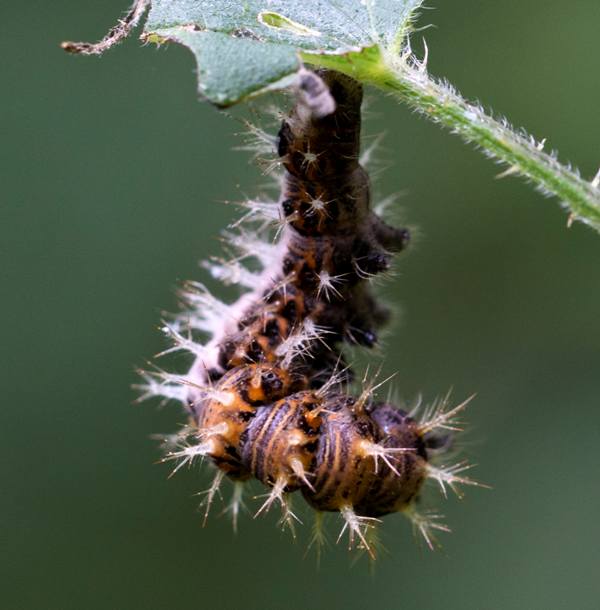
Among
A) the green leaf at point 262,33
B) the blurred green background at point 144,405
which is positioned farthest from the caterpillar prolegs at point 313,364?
the blurred green background at point 144,405

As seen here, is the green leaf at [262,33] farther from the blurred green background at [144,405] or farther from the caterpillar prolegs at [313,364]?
the blurred green background at [144,405]

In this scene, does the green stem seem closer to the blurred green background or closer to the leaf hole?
the leaf hole

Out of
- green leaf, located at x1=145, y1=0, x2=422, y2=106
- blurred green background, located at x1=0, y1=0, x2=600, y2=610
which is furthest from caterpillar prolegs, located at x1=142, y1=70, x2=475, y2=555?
blurred green background, located at x1=0, y1=0, x2=600, y2=610

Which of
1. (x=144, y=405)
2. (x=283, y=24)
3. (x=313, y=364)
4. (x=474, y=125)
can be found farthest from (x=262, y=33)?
(x=144, y=405)

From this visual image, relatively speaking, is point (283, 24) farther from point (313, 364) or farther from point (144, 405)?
point (144, 405)

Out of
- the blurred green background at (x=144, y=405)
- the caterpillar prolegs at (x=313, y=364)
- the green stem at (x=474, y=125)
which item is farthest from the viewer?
the blurred green background at (x=144, y=405)

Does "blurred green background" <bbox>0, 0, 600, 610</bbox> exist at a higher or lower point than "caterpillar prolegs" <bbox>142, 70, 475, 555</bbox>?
lower
